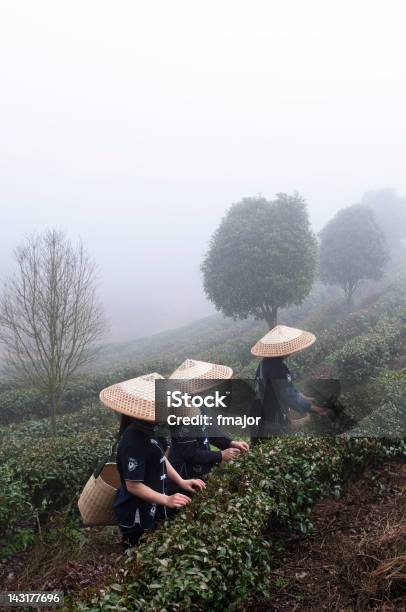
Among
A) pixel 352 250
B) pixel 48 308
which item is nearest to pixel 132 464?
pixel 48 308

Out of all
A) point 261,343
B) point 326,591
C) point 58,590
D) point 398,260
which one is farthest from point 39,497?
point 398,260

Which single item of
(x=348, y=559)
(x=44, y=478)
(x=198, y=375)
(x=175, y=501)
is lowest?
(x=44, y=478)

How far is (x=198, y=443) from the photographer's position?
3.84 metres

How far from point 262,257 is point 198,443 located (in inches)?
634

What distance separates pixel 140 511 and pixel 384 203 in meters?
46.6

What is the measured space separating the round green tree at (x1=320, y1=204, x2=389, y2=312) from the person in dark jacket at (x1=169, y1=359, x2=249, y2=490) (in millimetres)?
23742

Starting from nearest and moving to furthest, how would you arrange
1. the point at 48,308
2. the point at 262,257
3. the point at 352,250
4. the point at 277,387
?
the point at 277,387 → the point at 48,308 → the point at 262,257 → the point at 352,250

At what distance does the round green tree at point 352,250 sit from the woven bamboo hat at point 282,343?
2233cm

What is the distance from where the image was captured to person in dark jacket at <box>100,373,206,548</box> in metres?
3.04

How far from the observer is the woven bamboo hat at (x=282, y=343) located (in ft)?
16.2

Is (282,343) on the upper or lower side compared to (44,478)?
upper

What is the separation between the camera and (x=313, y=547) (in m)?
3.49

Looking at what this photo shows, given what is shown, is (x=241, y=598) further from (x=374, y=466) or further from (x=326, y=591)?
(x=374, y=466)

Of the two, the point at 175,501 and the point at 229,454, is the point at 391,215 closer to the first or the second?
the point at 229,454
